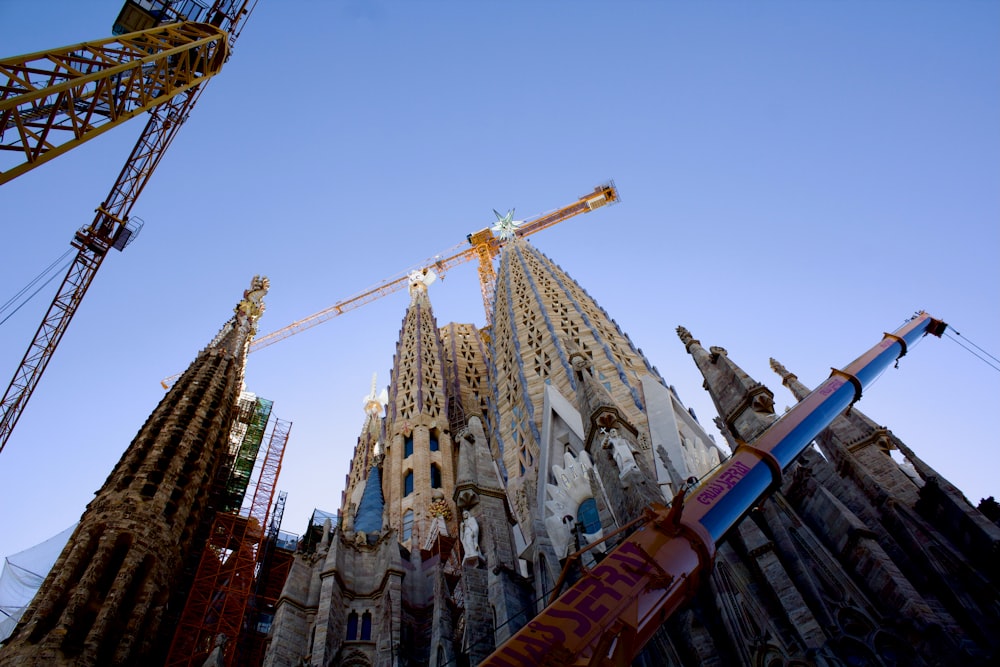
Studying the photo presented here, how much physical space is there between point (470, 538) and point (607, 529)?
3421mm

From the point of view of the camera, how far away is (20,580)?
23.3 metres

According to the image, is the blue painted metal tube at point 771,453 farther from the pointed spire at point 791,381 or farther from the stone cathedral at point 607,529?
the pointed spire at point 791,381

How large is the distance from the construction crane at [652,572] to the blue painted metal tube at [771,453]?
0.01 m

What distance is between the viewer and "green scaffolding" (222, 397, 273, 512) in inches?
1239

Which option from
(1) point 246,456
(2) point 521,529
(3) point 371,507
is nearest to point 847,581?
(2) point 521,529

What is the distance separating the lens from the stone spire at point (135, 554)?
16.8 m

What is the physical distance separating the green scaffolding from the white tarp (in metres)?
6.14

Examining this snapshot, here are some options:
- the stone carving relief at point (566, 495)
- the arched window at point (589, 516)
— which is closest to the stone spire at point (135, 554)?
the stone carving relief at point (566, 495)

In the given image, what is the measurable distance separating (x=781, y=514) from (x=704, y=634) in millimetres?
2369

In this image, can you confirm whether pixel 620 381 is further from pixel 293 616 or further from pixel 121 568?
pixel 121 568

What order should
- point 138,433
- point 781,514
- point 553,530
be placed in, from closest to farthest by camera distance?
point 781,514 < point 553,530 < point 138,433

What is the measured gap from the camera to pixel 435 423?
28.4 m

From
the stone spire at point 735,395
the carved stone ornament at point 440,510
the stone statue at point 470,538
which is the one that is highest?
the carved stone ornament at point 440,510

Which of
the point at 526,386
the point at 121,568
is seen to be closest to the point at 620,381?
the point at 526,386
